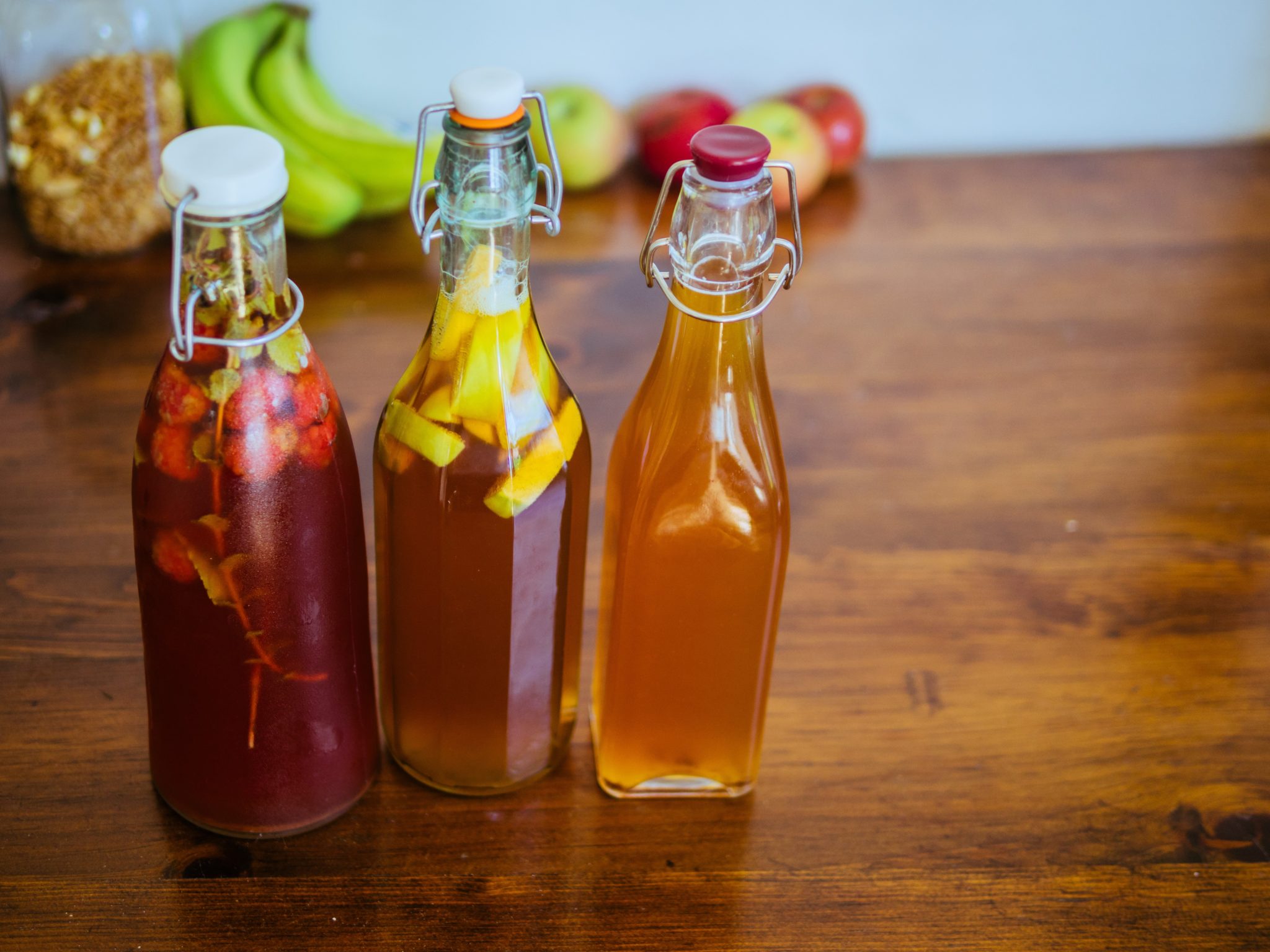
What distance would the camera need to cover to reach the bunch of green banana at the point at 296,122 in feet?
3.26

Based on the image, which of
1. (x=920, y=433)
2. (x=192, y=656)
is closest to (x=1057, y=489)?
(x=920, y=433)

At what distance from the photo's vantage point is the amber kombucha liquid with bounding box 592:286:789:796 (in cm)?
53

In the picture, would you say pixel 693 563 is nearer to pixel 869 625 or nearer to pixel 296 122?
pixel 869 625

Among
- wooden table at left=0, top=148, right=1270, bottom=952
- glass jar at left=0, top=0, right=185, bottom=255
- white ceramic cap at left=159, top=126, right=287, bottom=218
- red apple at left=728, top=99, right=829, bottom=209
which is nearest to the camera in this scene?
white ceramic cap at left=159, top=126, right=287, bottom=218

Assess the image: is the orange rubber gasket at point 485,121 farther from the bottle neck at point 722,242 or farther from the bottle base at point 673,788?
the bottle base at point 673,788

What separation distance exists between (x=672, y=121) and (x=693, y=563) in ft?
2.08

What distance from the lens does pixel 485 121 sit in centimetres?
→ 46

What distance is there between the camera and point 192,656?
1.74 ft

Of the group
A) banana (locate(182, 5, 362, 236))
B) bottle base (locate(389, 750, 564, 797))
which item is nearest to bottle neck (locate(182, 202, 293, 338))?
bottle base (locate(389, 750, 564, 797))

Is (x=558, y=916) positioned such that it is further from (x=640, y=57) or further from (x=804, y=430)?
(x=640, y=57)

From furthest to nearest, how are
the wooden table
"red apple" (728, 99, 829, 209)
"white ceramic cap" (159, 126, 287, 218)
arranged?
"red apple" (728, 99, 829, 209), the wooden table, "white ceramic cap" (159, 126, 287, 218)

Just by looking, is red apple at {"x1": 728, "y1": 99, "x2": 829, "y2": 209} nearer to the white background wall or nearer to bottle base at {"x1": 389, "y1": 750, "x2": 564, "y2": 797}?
the white background wall

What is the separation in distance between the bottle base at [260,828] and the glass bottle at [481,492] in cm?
5

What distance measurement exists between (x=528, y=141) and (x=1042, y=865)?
398mm
